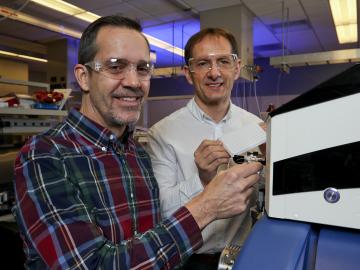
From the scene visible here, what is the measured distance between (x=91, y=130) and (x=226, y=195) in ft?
1.46

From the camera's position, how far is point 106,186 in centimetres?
88

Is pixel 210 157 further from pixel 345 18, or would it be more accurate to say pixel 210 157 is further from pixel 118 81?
pixel 345 18

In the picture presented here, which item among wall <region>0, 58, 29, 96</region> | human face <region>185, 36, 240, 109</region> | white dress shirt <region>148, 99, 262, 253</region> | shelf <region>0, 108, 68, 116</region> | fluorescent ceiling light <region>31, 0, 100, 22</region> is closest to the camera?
white dress shirt <region>148, 99, 262, 253</region>

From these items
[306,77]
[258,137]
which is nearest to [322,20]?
[306,77]

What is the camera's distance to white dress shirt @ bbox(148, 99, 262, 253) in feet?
3.70

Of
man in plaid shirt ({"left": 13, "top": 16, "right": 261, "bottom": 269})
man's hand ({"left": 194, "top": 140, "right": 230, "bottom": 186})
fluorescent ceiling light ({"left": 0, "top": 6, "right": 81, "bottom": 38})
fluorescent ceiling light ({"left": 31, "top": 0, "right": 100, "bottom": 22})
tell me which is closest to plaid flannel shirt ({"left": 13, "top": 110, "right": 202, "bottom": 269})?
man in plaid shirt ({"left": 13, "top": 16, "right": 261, "bottom": 269})

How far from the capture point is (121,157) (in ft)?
3.22

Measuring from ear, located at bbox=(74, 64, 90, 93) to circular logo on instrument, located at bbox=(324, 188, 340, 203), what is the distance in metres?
0.73

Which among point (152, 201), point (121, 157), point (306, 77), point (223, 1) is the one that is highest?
point (223, 1)

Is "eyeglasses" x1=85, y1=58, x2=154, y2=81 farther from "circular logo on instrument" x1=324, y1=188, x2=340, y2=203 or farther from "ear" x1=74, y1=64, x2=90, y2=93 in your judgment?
"circular logo on instrument" x1=324, y1=188, x2=340, y2=203

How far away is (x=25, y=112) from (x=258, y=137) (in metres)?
2.08

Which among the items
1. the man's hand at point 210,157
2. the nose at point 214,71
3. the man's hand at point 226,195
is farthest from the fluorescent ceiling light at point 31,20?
the man's hand at point 226,195

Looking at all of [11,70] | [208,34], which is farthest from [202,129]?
[11,70]

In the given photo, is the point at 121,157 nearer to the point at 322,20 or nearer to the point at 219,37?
the point at 219,37
